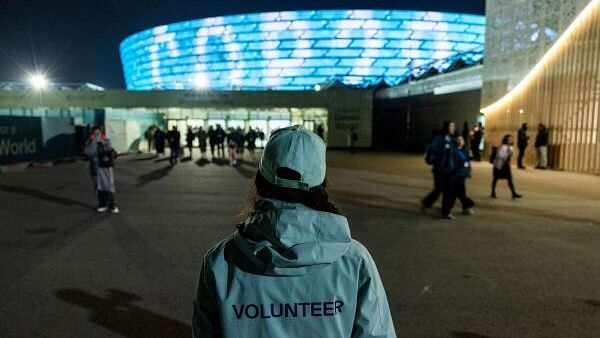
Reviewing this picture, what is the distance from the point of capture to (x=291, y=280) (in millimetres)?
1383

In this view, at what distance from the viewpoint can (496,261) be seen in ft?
18.5

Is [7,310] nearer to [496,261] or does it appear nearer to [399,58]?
[496,261]

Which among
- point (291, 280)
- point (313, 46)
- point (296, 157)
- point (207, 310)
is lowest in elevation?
point (207, 310)

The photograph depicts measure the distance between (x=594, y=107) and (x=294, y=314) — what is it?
1740 centimetres

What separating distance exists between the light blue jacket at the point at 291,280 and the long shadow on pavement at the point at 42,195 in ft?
28.8

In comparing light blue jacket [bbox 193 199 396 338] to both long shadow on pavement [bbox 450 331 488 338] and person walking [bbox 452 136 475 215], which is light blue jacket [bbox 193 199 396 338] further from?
person walking [bbox 452 136 475 215]

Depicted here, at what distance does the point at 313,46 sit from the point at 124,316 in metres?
68.1

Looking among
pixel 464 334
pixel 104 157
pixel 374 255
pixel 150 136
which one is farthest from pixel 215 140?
pixel 464 334

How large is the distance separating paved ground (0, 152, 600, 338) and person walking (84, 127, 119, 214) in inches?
16.8

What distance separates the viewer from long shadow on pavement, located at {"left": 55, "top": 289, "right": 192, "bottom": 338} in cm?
363

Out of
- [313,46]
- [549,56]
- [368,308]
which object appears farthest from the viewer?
[313,46]

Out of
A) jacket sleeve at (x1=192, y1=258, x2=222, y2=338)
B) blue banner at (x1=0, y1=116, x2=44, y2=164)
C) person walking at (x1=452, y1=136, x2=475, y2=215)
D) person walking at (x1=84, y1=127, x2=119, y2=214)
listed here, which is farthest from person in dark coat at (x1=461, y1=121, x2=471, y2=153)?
jacket sleeve at (x1=192, y1=258, x2=222, y2=338)

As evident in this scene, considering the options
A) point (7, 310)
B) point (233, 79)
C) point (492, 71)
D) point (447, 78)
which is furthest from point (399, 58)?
point (7, 310)

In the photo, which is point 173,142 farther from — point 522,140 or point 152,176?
point 522,140
